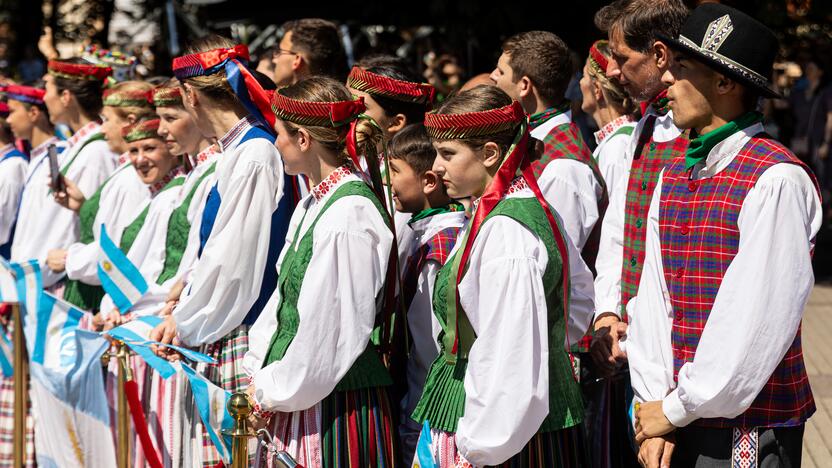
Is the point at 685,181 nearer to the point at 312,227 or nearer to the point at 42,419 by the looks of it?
the point at 312,227

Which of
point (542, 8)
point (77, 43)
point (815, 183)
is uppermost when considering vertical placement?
point (77, 43)

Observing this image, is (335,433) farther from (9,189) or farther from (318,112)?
(9,189)

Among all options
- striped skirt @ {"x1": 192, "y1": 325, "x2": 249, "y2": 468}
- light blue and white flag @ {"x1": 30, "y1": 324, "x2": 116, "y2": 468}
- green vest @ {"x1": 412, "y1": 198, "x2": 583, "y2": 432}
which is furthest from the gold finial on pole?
light blue and white flag @ {"x1": 30, "y1": 324, "x2": 116, "y2": 468}

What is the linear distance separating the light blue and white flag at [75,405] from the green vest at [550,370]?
6.49 ft

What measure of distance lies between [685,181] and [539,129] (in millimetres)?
1652

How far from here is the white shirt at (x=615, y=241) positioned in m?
3.83

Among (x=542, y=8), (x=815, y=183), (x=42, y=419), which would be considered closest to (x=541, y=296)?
(x=815, y=183)

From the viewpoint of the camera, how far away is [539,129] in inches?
176

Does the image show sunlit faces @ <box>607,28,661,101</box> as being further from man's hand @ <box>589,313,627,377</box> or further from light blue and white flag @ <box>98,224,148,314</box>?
light blue and white flag @ <box>98,224,148,314</box>

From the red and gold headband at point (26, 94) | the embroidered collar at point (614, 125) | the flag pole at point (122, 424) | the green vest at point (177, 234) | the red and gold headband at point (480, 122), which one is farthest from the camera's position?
the red and gold headband at point (26, 94)

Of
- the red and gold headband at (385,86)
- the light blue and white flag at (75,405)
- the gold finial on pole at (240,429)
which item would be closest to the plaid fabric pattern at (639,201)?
the red and gold headband at (385,86)

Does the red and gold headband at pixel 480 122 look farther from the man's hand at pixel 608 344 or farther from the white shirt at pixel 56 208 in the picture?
the white shirt at pixel 56 208

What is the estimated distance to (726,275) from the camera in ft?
8.64

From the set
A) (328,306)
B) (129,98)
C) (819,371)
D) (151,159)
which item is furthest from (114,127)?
(819,371)
